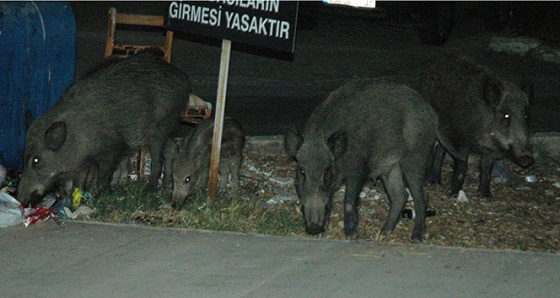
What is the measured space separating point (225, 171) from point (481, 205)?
2.48 meters

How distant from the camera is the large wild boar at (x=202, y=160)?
867 cm

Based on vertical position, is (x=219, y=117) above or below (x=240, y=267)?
above

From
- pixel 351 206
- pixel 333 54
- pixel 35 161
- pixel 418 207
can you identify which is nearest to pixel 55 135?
pixel 35 161

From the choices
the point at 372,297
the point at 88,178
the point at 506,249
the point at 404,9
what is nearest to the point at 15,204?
the point at 88,178

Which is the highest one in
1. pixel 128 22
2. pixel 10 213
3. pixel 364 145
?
pixel 128 22

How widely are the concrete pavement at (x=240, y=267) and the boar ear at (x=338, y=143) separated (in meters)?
0.71

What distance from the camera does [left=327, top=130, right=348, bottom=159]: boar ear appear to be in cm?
746

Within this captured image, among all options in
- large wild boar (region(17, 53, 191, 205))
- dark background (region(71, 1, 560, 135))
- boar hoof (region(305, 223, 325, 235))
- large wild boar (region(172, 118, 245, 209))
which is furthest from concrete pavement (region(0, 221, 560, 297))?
dark background (region(71, 1, 560, 135))

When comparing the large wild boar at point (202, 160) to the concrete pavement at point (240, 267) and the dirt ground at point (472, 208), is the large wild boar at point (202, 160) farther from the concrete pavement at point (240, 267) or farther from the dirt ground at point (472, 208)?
the concrete pavement at point (240, 267)

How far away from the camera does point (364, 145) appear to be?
7777 mm

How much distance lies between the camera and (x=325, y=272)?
6520 millimetres

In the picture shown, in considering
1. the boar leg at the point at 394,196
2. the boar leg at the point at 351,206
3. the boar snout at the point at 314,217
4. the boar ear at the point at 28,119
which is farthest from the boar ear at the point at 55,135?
the boar leg at the point at 394,196

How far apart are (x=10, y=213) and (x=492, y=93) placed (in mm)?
4582

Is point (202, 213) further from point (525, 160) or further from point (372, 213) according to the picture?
point (525, 160)
